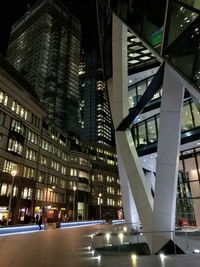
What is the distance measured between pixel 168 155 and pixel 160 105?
124 inches

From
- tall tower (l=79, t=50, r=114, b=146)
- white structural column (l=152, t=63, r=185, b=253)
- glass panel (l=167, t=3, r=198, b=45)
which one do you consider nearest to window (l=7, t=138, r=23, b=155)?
white structural column (l=152, t=63, r=185, b=253)

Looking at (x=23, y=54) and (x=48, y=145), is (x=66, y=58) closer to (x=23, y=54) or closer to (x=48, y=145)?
(x=23, y=54)

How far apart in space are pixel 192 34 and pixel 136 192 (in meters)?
8.82

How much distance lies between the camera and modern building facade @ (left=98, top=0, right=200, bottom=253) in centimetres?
912

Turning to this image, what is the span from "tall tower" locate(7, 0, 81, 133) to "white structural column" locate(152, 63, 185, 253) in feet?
330

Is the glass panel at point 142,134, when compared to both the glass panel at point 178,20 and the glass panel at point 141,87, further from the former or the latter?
the glass panel at point 178,20

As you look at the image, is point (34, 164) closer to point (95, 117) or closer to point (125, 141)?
point (125, 141)

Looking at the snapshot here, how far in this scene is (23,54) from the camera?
139 metres

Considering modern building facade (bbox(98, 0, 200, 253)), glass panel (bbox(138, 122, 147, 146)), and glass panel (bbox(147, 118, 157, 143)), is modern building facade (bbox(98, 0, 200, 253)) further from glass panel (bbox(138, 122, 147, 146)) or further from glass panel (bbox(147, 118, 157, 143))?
glass panel (bbox(138, 122, 147, 146))

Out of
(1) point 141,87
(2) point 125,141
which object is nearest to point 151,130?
(1) point 141,87

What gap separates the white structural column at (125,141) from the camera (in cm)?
1318

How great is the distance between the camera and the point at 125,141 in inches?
653

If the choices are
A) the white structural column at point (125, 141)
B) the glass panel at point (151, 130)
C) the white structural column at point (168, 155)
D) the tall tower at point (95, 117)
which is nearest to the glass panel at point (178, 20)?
the white structural column at point (168, 155)

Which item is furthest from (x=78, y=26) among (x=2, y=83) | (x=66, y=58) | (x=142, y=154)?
(x=142, y=154)
